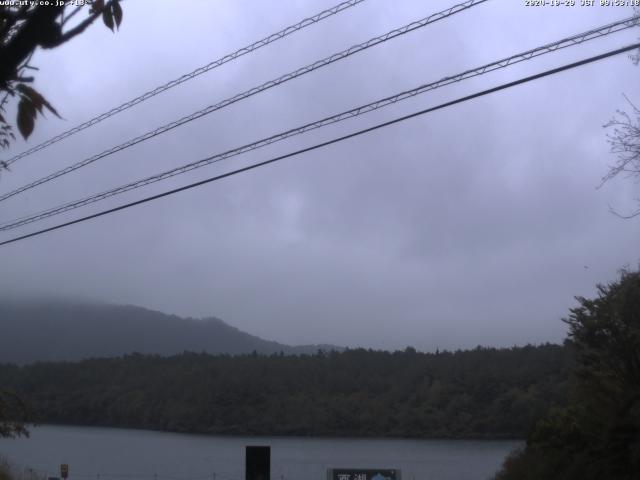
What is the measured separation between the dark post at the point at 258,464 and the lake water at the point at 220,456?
1442 cm

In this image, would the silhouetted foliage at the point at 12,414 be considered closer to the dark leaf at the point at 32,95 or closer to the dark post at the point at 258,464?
the dark post at the point at 258,464

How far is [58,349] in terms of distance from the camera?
109 metres

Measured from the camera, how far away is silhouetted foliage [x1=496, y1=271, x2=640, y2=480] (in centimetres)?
1443

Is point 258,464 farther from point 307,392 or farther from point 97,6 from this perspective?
point 307,392

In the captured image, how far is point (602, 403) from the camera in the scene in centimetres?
1538

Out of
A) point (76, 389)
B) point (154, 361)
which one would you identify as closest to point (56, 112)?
point (76, 389)

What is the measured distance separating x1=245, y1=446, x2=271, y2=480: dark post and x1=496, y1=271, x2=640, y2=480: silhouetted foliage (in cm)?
603

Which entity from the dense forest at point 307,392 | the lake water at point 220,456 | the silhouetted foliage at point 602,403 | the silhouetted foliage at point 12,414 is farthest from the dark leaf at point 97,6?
the dense forest at point 307,392

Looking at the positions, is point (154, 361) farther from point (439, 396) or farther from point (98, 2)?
point (98, 2)

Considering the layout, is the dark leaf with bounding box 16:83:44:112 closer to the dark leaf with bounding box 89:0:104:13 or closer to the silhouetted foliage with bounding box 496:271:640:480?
the dark leaf with bounding box 89:0:104:13

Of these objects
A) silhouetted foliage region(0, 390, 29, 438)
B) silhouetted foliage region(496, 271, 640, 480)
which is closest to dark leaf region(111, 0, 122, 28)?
silhouetted foliage region(496, 271, 640, 480)

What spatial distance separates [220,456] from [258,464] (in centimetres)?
2865

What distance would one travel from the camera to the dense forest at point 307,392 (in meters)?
47.1

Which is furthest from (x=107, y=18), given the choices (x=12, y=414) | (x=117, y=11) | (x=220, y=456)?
(x=220, y=456)
